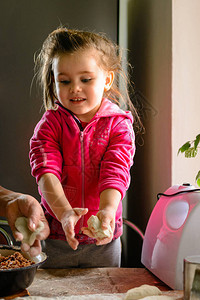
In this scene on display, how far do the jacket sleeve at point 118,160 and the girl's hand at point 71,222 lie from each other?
9cm

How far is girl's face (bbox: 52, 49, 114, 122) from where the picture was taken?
2.04ft

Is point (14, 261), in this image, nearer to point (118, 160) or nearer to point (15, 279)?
point (15, 279)

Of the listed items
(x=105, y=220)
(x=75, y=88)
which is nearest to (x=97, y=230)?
(x=105, y=220)

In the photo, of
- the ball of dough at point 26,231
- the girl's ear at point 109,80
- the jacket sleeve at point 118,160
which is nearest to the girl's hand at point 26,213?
the ball of dough at point 26,231

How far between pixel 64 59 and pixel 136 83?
0.80ft

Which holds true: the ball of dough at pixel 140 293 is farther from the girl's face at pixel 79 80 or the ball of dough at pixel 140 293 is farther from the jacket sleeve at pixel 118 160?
the girl's face at pixel 79 80

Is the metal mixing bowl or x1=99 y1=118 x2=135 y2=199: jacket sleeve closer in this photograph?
the metal mixing bowl

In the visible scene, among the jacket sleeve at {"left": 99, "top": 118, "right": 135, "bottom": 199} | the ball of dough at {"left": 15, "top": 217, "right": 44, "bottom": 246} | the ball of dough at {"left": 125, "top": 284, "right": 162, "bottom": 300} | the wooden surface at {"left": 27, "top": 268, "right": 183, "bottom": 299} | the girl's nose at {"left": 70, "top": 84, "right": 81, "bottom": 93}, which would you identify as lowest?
the wooden surface at {"left": 27, "top": 268, "right": 183, "bottom": 299}

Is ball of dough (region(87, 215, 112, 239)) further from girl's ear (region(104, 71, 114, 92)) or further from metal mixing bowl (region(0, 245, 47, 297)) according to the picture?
girl's ear (region(104, 71, 114, 92))

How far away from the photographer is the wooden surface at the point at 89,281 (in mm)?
565

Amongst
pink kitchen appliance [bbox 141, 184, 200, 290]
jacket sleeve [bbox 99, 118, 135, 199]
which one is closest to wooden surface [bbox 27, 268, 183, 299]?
pink kitchen appliance [bbox 141, 184, 200, 290]

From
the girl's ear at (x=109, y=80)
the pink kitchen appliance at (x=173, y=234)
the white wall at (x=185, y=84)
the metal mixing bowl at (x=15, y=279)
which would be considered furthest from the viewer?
the white wall at (x=185, y=84)

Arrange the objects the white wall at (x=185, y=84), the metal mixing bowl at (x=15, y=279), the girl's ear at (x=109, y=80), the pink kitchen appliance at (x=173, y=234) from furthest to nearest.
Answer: the white wall at (x=185, y=84)
the girl's ear at (x=109, y=80)
the pink kitchen appliance at (x=173, y=234)
the metal mixing bowl at (x=15, y=279)

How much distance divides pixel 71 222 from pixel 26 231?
3.1 inches
